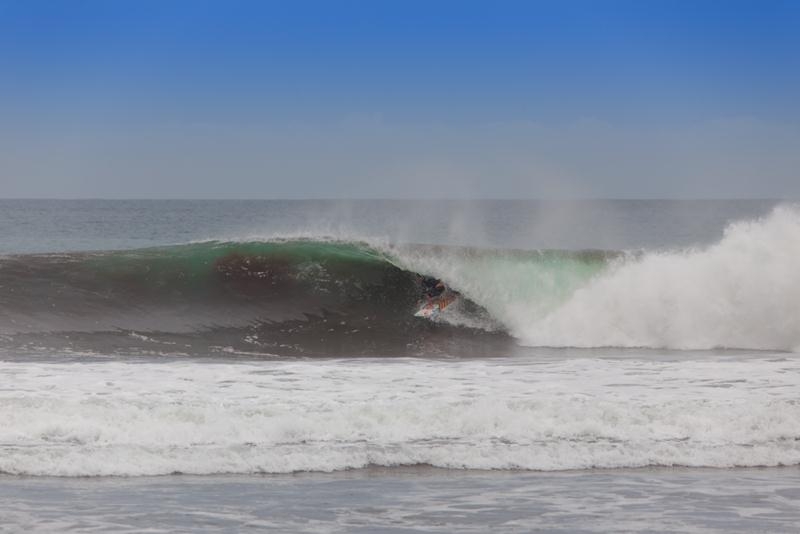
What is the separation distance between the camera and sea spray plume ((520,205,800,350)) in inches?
529

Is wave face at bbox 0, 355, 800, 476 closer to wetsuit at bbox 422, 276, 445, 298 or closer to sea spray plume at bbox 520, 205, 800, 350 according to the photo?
sea spray plume at bbox 520, 205, 800, 350

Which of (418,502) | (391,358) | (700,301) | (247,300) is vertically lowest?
(418,502)

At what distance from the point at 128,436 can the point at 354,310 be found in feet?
25.1

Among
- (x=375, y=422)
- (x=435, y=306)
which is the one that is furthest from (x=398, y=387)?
(x=435, y=306)

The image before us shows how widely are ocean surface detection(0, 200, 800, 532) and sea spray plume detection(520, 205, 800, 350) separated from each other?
3 centimetres

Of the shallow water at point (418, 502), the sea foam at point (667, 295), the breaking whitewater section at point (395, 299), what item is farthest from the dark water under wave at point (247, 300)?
the shallow water at point (418, 502)

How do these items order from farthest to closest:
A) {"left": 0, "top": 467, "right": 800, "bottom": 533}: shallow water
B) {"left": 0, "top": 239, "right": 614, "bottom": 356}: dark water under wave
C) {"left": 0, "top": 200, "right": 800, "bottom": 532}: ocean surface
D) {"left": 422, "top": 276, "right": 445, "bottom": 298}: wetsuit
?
1. {"left": 422, "top": 276, "right": 445, "bottom": 298}: wetsuit
2. {"left": 0, "top": 239, "right": 614, "bottom": 356}: dark water under wave
3. {"left": 0, "top": 200, "right": 800, "bottom": 532}: ocean surface
4. {"left": 0, "top": 467, "right": 800, "bottom": 533}: shallow water

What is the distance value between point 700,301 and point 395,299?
14.9 ft

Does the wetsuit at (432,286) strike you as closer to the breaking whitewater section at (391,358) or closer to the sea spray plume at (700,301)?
the breaking whitewater section at (391,358)

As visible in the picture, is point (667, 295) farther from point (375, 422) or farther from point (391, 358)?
point (375, 422)

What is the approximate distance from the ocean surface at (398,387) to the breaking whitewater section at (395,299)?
4cm

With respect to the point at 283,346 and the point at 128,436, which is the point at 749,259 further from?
the point at 128,436

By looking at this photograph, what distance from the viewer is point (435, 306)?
49.0 feet

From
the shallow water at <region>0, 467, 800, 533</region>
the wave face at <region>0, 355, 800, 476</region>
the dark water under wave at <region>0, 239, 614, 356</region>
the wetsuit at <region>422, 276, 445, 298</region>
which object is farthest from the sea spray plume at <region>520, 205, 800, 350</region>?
the shallow water at <region>0, 467, 800, 533</region>
